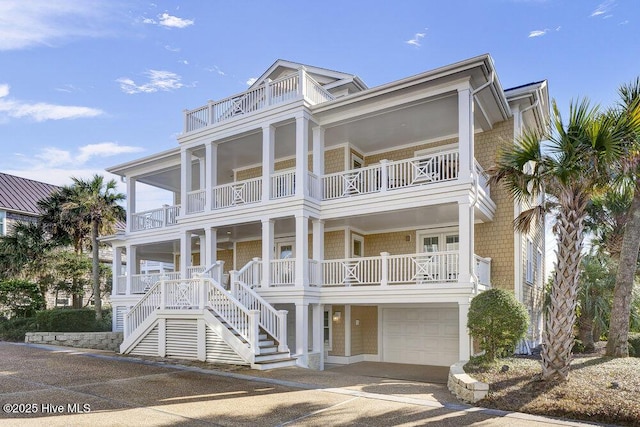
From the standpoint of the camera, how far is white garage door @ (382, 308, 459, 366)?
1598cm

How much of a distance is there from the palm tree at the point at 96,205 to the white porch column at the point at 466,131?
18.8 metres

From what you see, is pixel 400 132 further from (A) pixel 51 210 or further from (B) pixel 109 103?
(A) pixel 51 210

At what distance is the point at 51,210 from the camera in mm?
27203

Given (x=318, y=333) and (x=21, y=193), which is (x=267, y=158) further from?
(x=21, y=193)

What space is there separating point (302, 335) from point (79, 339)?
10.8m

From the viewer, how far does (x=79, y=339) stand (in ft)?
64.7

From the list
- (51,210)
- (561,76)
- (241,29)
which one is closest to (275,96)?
(241,29)

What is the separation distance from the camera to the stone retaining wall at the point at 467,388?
27.9 ft

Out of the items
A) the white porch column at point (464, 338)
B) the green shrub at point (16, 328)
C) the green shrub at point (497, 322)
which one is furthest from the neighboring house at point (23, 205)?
the green shrub at point (497, 322)

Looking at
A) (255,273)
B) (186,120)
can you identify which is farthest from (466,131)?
(186,120)

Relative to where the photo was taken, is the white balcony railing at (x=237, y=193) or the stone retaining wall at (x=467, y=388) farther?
the white balcony railing at (x=237, y=193)

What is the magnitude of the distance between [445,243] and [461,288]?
13.0 ft

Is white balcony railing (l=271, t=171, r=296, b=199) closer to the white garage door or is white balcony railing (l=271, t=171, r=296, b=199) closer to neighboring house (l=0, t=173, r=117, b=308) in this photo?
the white garage door

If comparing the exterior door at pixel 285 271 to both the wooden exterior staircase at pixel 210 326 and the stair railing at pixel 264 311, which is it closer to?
the stair railing at pixel 264 311
